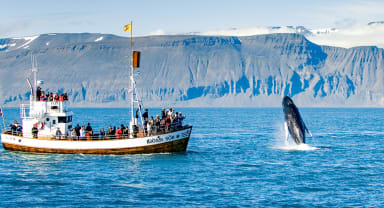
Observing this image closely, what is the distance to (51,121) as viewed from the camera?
2029 inches

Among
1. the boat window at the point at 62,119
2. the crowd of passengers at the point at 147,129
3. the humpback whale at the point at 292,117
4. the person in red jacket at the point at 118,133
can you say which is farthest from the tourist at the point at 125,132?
the humpback whale at the point at 292,117

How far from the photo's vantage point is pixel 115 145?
4878cm

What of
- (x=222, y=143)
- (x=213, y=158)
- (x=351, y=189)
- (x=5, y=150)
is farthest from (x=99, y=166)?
(x=222, y=143)

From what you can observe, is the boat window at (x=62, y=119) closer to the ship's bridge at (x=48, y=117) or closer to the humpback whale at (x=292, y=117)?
the ship's bridge at (x=48, y=117)

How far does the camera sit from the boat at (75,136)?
4834 centimetres

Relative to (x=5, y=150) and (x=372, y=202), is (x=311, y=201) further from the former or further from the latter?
(x=5, y=150)

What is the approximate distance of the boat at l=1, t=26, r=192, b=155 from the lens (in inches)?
1903

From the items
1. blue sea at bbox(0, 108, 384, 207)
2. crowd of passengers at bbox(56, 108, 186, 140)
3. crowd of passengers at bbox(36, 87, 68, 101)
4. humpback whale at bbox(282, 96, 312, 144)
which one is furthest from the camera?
humpback whale at bbox(282, 96, 312, 144)

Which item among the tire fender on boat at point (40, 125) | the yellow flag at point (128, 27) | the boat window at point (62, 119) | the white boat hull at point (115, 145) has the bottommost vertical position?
the white boat hull at point (115, 145)

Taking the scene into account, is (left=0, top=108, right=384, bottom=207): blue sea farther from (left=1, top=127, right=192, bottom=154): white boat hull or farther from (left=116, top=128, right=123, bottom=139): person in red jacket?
(left=116, top=128, right=123, bottom=139): person in red jacket

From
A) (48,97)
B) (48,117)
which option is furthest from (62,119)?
(48,97)

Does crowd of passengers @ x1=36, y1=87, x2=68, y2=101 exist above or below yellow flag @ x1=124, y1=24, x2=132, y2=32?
below

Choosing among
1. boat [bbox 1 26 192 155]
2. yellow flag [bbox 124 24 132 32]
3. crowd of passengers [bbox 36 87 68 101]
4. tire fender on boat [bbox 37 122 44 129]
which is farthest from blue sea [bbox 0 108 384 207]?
yellow flag [bbox 124 24 132 32]

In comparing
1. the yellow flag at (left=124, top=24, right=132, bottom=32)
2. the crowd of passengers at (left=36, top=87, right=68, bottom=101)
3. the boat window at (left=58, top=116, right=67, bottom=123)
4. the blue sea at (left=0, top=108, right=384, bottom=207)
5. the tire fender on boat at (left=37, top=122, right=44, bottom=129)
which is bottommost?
the blue sea at (left=0, top=108, right=384, bottom=207)
